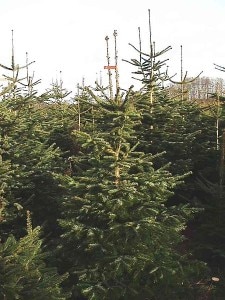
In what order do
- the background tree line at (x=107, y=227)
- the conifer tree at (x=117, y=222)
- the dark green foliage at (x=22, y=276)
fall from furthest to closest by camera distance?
1. the conifer tree at (x=117, y=222)
2. the background tree line at (x=107, y=227)
3. the dark green foliage at (x=22, y=276)

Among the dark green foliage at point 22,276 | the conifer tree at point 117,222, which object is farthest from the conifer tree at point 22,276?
the conifer tree at point 117,222

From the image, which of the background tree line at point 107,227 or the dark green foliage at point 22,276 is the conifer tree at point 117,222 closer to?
the background tree line at point 107,227

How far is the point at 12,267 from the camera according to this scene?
173 inches

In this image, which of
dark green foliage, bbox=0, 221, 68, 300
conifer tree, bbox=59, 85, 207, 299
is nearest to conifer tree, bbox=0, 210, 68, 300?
dark green foliage, bbox=0, 221, 68, 300

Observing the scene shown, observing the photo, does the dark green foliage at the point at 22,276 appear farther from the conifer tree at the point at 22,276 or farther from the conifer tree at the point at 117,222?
the conifer tree at the point at 117,222

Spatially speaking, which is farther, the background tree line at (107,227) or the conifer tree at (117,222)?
the conifer tree at (117,222)

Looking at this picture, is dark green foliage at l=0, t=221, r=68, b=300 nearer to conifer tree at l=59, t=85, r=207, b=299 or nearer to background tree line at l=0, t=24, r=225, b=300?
background tree line at l=0, t=24, r=225, b=300

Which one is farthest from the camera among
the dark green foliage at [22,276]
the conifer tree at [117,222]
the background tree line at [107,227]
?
the conifer tree at [117,222]

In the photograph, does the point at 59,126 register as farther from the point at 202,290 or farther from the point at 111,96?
the point at 202,290

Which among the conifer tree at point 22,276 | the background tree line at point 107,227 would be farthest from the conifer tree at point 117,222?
the conifer tree at point 22,276

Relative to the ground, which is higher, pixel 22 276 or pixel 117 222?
pixel 117 222

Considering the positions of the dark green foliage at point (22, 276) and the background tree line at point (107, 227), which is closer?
the dark green foliage at point (22, 276)

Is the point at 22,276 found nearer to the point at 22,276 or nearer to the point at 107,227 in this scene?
the point at 22,276

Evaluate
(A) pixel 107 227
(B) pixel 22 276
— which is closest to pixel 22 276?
(B) pixel 22 276
